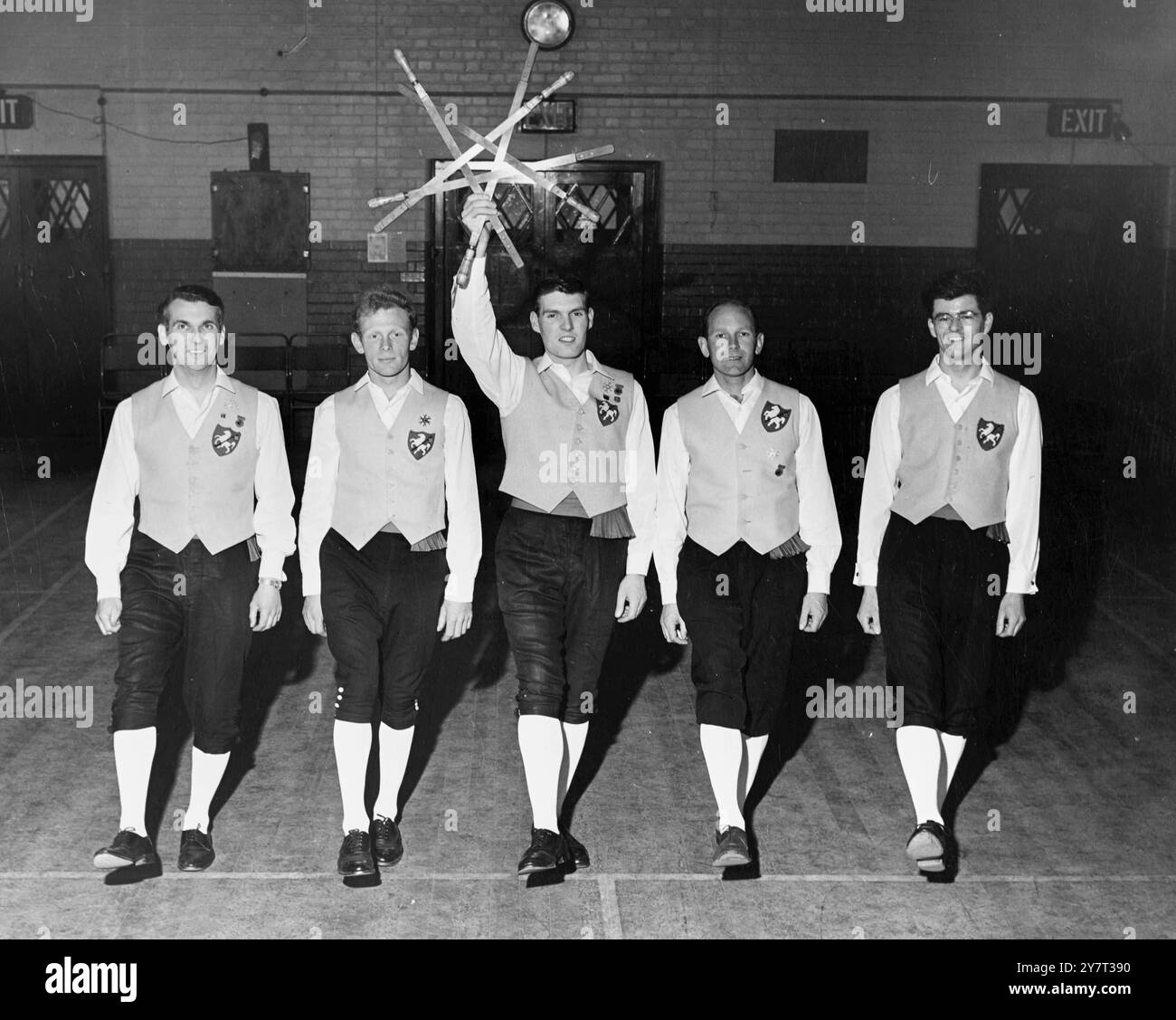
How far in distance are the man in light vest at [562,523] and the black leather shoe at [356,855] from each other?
457 millimetres

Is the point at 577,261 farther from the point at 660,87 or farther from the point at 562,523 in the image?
the point at 562,523

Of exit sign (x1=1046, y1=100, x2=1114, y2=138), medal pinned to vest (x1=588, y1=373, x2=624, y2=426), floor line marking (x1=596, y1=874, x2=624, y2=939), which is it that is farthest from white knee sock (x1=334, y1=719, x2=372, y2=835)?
exit sign (x1=1046, y1=100, x2=1114, y2=138)

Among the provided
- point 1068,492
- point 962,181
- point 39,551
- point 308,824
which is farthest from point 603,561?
point 962,181

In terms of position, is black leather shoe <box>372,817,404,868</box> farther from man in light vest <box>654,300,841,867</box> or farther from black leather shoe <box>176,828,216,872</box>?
man in light vest <box>654,300,841,867</box>

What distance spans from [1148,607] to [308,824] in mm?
4990

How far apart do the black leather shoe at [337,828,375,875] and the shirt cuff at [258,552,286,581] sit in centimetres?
78

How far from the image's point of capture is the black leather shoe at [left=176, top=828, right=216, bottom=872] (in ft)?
14.1

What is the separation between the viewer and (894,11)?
11.9 meters

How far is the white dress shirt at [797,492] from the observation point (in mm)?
4426

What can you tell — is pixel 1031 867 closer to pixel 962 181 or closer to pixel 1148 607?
pixel 1148 607

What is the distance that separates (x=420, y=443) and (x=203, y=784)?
1210 mm

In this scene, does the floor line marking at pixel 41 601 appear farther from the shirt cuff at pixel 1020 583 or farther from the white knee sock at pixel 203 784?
the shirt cuff at pixel 1020 583

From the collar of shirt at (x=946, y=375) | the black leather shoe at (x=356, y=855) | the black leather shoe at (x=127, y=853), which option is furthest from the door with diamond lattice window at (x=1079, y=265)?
the black leather shoe at (x=127, y=853)

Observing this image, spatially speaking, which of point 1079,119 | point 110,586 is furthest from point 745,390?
point 1079,119
